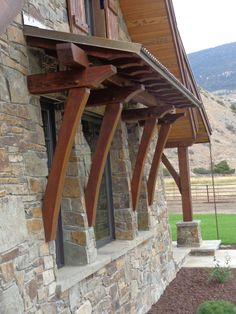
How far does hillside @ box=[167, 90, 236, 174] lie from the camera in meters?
54.1

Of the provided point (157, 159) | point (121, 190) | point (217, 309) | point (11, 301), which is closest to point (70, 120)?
point (11, 301)

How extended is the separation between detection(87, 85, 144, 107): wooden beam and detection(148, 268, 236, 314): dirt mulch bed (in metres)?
3.48

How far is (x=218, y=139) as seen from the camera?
61.5 meters

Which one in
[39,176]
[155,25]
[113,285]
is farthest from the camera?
[155,25]

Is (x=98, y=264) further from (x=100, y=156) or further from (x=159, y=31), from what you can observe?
(x=159, y=31)

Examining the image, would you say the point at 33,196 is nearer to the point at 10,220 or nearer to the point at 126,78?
the point at 10,220

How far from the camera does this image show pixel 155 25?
340 inches

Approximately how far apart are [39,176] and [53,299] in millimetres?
1113

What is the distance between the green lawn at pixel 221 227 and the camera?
48.1 ft

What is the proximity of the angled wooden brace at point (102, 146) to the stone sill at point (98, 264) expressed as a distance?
476 mm

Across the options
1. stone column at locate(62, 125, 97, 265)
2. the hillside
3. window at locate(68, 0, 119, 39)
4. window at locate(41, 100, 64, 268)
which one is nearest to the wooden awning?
stone column at locate(62, 125, 97, 265)

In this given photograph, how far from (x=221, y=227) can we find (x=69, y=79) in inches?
528

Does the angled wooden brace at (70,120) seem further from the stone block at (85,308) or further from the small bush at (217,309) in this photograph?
the small bush at (217,309)

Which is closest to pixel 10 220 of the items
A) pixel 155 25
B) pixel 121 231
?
pixel 121 231
